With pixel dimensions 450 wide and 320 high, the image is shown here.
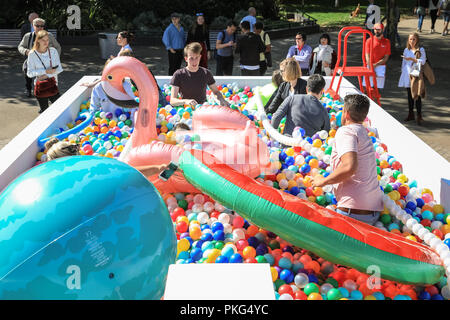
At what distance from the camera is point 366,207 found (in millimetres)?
4180

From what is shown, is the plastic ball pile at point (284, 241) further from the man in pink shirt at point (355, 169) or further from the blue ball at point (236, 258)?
the man in pink shirt at point (355, 169)

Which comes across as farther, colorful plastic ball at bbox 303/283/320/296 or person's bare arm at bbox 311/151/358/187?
person's bare arm at bbox 311/151/358/187

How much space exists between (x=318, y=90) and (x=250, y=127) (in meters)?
1.20

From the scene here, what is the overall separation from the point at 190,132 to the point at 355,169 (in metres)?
2.38

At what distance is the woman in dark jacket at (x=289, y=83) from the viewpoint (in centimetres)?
637

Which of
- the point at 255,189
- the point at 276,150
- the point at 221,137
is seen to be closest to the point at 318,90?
the point at 276,150

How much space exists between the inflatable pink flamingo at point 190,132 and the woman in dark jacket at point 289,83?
1.36 meters

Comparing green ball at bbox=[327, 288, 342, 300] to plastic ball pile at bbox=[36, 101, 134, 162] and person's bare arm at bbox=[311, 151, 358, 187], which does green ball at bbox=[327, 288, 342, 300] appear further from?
plastic ball pile at bbox=[36, 101, 134, 162]

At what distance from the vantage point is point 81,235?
2.08 metres

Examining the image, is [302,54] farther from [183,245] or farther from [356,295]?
[356,295]

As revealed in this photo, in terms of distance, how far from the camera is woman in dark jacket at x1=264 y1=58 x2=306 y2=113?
637 centimetres
